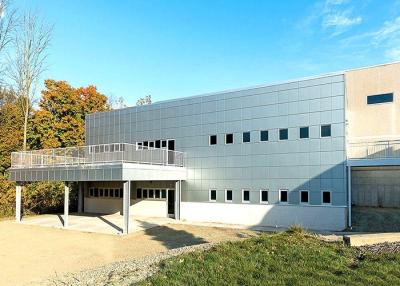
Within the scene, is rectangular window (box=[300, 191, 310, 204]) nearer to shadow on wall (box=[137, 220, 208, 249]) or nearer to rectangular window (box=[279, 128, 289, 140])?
rectangular window (box=[279, 128, 289, 140])

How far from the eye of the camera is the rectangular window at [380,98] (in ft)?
65.9

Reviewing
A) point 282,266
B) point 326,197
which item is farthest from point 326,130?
point 282,266

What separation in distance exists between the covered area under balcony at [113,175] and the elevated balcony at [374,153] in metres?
11.1

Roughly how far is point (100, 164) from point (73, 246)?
4998mm

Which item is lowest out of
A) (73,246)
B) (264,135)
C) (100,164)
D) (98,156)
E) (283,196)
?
(73,246)

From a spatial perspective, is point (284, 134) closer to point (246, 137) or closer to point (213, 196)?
point (246, 137)

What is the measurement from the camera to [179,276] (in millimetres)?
7871

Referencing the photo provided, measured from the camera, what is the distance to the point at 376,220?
1809 centimetres

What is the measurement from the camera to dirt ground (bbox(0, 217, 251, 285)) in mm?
11880

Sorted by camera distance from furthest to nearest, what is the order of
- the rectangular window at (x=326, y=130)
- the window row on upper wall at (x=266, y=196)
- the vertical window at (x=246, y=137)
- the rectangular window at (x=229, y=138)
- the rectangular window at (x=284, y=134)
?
1. the rectangular window at (x=229, y=138)
2. the vertical window at (x=246, y=137)
3. the rectangular window at (x=284, y=134)
4. the rectangular window at (x=326, y=130)
5. the window row on upper wall at (x=266, y=196)

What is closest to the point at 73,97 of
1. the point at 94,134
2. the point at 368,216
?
the point at 94,134

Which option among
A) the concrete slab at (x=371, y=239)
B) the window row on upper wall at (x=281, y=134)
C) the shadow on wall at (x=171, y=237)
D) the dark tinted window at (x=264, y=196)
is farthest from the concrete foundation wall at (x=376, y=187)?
the concrete slab at (x=371, y=239)

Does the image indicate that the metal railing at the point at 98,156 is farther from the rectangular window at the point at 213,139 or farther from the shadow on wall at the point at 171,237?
the shadow on wall at the point at 171,237

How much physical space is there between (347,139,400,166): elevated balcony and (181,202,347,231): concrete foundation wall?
108 inches
